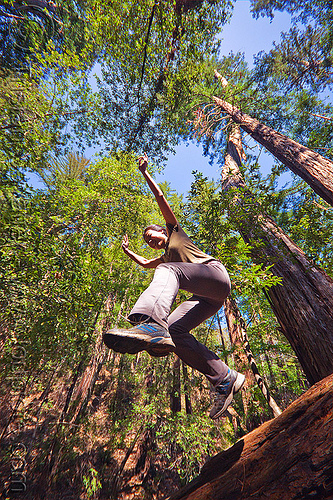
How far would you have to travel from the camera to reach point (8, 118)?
9.07 feet

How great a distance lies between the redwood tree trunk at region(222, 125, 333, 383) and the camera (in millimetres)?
2502

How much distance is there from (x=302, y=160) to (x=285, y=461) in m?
4.73

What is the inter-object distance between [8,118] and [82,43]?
261 inches

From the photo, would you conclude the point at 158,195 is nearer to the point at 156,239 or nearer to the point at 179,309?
the point at 156,239

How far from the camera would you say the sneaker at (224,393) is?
73.0 inches

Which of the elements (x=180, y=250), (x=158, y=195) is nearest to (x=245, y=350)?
(x=180, y=250)

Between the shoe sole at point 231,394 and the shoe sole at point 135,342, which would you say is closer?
the shoe sole at point 135,342

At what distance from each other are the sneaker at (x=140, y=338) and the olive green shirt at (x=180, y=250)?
0.82 meters

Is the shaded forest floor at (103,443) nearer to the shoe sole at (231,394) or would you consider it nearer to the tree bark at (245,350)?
the tree bark at (245,350)

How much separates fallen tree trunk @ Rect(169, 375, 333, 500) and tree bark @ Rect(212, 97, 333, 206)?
3.65 meters

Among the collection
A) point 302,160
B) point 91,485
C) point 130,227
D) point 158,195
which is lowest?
point 91,485

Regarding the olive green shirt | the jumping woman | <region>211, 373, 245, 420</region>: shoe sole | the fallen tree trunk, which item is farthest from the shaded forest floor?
the olive green shirt

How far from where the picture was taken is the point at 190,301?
7.61 ft

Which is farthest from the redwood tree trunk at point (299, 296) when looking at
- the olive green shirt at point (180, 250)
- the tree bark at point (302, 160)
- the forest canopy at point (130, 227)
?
the olive green shirt at point (180, 250)
